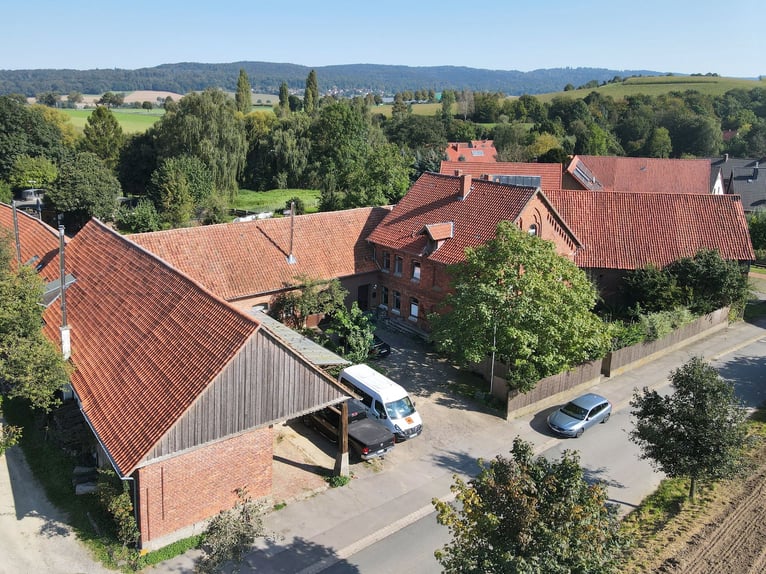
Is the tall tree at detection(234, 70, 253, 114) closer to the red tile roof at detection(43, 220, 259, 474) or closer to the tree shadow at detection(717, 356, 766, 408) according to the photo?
the red tile roof at detection(43, 220, 259, 474)

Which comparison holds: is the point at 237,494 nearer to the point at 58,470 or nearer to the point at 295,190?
the point at 58,470

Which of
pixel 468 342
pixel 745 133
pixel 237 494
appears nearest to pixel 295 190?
pixel 468 342

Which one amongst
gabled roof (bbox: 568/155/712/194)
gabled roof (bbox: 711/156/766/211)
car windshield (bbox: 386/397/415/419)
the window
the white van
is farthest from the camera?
gabled roof (bbox: 711/156/766/211)

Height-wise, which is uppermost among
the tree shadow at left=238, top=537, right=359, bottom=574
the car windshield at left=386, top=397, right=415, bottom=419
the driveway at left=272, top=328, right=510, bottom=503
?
the car windshield at left=386, top=397, right=415, bottom=419

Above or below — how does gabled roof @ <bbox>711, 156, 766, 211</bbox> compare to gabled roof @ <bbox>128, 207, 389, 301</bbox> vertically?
above

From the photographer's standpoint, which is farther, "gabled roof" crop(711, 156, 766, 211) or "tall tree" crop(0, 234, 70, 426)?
"gabled roof" crop(711, 156, 766, 211)

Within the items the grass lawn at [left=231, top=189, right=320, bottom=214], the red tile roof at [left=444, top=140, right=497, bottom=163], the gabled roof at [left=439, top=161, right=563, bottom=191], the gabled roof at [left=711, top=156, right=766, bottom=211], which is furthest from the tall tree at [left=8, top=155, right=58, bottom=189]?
the gabled roof at [left=711, top=156, right=766, bottom=211]

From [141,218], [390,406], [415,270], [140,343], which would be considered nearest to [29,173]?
[141,218]

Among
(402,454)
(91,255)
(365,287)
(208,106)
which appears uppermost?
(208,106)

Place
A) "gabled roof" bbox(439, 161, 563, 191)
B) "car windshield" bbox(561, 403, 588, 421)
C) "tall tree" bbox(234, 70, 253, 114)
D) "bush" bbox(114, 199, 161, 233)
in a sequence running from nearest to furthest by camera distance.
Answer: "car windshield" bbox(561, 403, 588, 421) < "bush" bbox(114, 199, 161, 233) < "gabled roof" bbox(439, 161, 563, 191) < "tall tree" bbox(234, 70, 253, 114)
